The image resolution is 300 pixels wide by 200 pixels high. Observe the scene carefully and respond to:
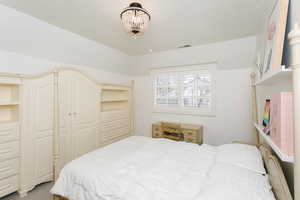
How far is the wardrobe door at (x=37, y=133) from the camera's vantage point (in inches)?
77.7

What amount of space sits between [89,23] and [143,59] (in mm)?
1745

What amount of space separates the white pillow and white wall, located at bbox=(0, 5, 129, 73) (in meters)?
2.90

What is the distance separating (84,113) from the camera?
2711mm

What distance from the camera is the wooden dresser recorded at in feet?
Result: 9.36

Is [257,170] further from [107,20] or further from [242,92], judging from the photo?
[107,20]

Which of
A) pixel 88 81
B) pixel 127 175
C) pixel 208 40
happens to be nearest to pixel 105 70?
pixel 88 81

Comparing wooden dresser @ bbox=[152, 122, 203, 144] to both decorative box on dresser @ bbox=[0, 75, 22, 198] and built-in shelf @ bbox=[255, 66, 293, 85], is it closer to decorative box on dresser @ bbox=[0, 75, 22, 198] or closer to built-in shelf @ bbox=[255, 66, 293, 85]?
built-in shelf @ bbox=[255, 66, 293, 85]

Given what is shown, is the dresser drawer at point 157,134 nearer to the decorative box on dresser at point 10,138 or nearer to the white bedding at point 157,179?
the white bedding at point 157,179

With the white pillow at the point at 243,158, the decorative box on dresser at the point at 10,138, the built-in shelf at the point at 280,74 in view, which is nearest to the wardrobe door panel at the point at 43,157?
the decorative box on dresser at the point at 10,138

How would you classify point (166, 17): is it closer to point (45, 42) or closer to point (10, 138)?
point (45, 42)

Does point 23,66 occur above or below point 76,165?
above

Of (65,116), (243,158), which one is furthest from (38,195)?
(243,158)

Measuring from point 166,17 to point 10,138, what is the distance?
2697 millimetres

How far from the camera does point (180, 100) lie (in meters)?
3.47
